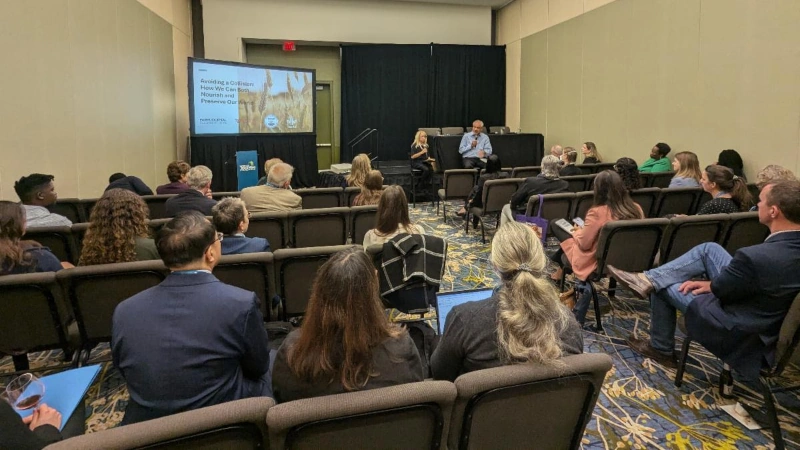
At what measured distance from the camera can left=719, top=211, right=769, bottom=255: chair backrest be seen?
336cm

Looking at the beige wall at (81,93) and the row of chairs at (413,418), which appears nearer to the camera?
the row of chairs at (413,418)

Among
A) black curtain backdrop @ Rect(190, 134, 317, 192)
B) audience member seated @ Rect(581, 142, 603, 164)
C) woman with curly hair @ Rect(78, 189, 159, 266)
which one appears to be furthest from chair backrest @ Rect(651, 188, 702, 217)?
black curtain backdrop @ Rect(190, 134, 317, 192)

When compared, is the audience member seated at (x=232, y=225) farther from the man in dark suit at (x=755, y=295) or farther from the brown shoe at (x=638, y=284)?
the man in dark suit at (x=755, y=295)

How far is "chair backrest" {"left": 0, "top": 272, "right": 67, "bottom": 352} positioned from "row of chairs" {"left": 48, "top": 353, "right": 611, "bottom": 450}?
1653 millimetres

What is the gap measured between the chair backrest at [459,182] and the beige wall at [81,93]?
4582 millimetres

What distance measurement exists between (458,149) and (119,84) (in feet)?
19.6

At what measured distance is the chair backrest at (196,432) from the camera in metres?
0.98

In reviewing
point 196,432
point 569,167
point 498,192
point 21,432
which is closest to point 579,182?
point 569,167

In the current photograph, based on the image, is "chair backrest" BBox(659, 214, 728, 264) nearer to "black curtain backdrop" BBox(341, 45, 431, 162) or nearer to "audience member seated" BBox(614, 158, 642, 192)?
"audience member seated" BBox(614, 158, 642, 192)

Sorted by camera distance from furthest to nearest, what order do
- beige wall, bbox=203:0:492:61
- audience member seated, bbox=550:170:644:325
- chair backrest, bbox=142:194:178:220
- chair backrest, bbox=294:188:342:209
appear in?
beige wall, bbox=203:0:492:61, chair backrest, bbox=294:188:342:209, chair backrest, bbox=142:194:178:220, audience member seated, bbox=550:170:644:325

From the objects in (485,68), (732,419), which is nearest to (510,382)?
(732,419)

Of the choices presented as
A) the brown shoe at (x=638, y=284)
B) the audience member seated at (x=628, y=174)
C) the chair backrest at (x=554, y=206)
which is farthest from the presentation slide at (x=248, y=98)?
the brown shoe at (x=638, y=284)

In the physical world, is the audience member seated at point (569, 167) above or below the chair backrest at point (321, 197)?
above

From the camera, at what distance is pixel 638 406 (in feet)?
8.36
